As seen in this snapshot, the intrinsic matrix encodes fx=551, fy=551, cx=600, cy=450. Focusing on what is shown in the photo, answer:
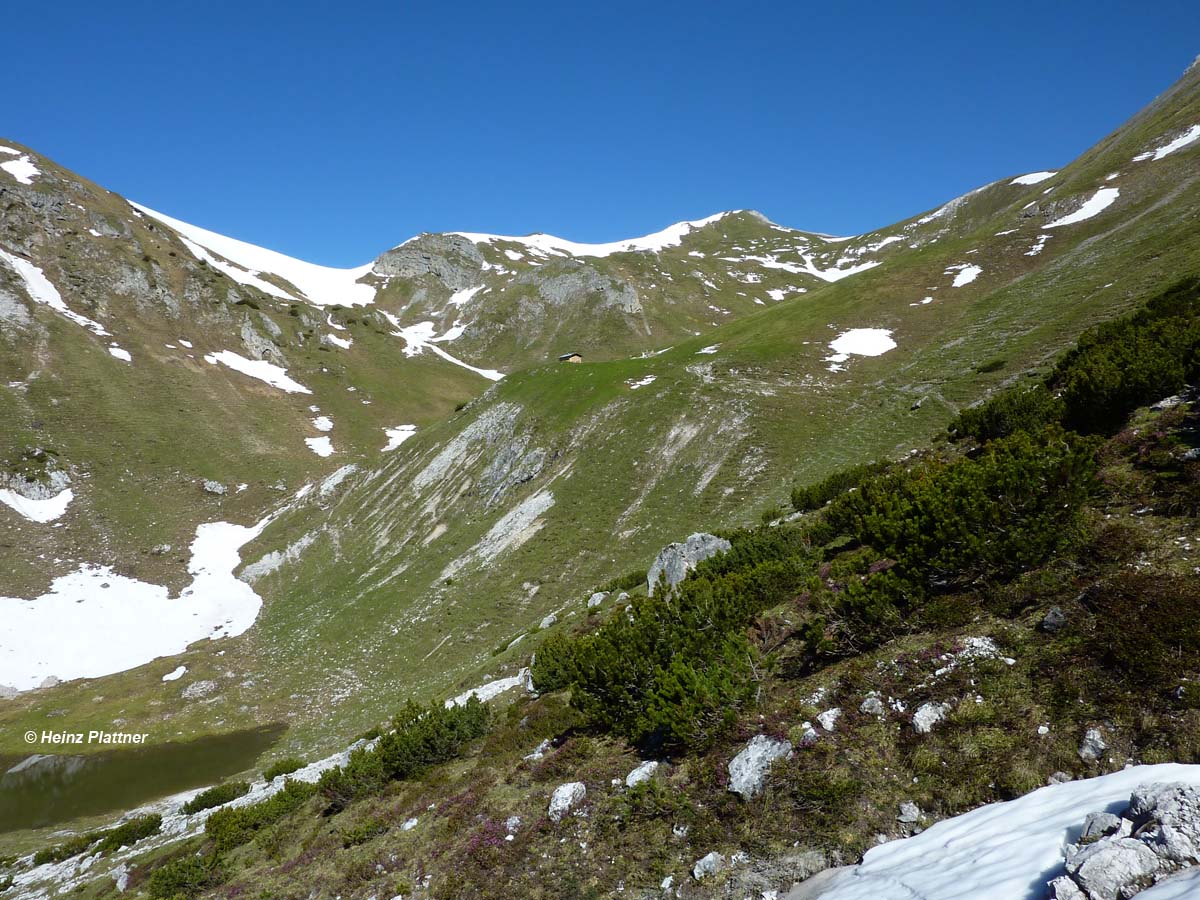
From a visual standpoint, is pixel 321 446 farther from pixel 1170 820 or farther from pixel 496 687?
pixel 1170 820

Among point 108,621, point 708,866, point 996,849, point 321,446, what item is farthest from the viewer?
point 321,446

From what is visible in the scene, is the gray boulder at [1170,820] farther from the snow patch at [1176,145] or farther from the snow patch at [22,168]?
the snow patch at [22,168]

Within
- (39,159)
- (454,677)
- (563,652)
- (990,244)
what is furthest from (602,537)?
(39,159)

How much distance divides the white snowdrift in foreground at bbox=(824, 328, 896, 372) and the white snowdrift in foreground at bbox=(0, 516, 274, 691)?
224 feet

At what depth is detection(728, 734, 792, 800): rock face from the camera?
962 cm

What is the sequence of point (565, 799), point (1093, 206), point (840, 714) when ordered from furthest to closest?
point (1093, 206) < point (565, 799) < point (840, 714)

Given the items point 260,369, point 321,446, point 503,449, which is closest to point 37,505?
point 321,446

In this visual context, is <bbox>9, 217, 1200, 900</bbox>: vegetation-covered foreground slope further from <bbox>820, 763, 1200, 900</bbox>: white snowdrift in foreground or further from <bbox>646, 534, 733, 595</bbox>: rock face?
<bbox>646, 534, 733, 595</bbox>: rock face

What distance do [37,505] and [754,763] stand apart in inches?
4096

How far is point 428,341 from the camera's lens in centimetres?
18638

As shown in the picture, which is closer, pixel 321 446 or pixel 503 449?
pixel 503 449

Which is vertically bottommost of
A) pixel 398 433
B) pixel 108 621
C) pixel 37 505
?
pixel 108 621

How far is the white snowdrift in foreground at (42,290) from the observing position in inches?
4380

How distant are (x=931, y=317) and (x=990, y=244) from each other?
22.6m
